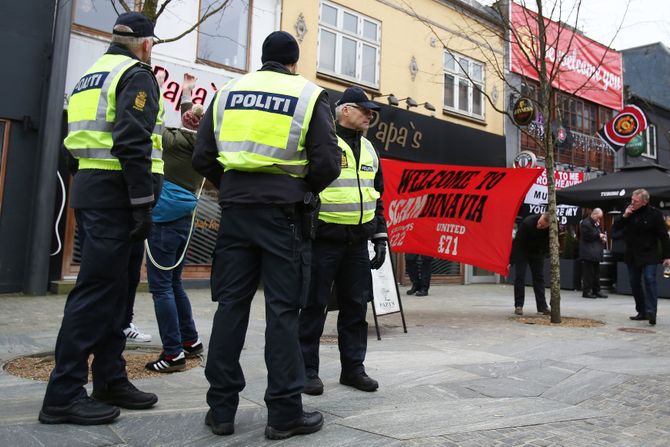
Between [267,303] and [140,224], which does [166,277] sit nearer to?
[140,224]

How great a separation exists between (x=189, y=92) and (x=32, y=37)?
258cm

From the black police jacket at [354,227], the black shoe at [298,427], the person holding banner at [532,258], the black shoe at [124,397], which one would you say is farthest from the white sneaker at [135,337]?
the person holding banner at [532,258]

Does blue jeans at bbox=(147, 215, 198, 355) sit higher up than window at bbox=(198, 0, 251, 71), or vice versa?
window at bbox=(198, 0, 251, 71)

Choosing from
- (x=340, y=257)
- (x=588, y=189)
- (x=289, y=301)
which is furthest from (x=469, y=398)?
(x=588, y=189)

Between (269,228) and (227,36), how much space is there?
9393 millimetres

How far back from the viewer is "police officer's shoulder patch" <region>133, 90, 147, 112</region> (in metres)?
2.92

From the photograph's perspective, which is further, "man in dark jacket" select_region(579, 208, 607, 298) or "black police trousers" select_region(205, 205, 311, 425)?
"man in dark jacket" select_region(579, 208, 607, 298)

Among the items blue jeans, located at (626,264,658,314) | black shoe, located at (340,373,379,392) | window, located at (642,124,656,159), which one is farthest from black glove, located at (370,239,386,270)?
window, located at (642,124,656,159)

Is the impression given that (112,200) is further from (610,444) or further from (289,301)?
(610,444)

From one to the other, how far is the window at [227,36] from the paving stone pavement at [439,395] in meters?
6.09

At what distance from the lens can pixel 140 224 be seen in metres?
2.86

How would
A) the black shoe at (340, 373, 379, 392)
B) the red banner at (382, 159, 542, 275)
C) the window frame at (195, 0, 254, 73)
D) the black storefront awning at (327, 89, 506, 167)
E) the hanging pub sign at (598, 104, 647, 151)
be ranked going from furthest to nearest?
1. the hanging pub sign at (598, 104, 647, 151)
2. the black storefront awning at (327, 89, 506, 167)
3. the window frame at (195, 0, 254, 73)
4. the red banner at (382, 159, 542, 275)
5. the black shoe at (340, 373, 379, 392)

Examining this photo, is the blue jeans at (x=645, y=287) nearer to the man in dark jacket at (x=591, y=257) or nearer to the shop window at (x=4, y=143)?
the man in dark jacket at (x=591, y=257)

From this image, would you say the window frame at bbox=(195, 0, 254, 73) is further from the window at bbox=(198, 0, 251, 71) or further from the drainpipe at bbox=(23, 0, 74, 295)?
the drainpipe at bbox=(23, 0, 74, 295)
